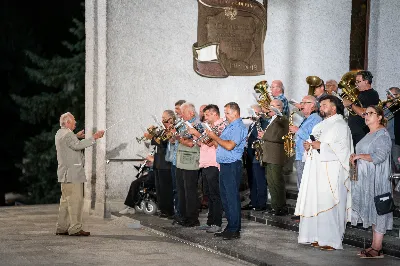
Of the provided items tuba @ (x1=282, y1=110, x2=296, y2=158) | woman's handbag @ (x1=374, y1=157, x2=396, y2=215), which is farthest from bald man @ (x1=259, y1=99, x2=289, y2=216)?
woman's handbag @ (x1=374, y1=157, x2=396, y2=215)

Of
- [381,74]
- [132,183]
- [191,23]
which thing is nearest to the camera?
[132,183]

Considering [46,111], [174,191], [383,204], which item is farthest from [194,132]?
[46,111]

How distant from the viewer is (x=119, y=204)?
645 inches

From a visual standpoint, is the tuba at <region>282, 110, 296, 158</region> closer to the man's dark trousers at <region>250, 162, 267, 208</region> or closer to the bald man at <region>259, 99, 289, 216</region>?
the bald man at <region>259, 99, 289, 216</region>

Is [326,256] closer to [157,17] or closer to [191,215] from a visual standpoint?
[191,215]

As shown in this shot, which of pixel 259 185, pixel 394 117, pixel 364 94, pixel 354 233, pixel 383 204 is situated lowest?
pixel 354 233

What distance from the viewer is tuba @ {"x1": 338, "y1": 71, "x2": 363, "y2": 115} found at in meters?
13.2

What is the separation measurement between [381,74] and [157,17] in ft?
15.5

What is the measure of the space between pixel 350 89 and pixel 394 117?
1.07m

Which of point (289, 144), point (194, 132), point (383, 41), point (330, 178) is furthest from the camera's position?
point (383, 41)

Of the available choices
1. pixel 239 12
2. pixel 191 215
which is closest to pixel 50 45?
pixel 239 12

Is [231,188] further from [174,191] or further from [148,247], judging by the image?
[174,191]

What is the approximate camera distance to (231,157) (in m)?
12.4

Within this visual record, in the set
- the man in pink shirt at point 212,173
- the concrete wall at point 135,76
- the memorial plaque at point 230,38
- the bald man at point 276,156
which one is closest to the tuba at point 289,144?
the bald man at point 276,156
